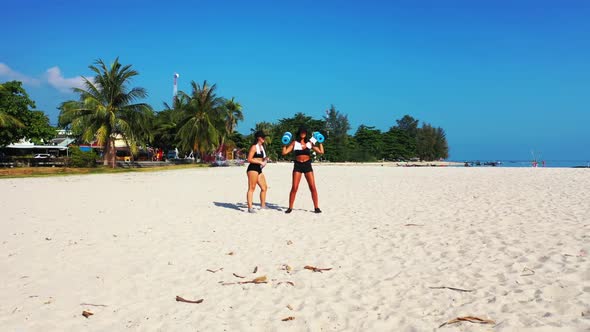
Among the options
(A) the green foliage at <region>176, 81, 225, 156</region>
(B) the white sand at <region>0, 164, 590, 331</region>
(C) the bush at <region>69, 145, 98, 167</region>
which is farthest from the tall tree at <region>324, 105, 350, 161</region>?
(B) the white sand at <region>0, 164, 590, 331</region>

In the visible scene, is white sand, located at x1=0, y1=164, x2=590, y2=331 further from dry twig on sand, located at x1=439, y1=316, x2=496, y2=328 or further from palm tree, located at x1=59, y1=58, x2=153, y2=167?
palm tree, located at x1=59, y1=58, x2=153, y2=167

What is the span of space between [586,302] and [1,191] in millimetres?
16096

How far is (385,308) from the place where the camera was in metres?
3.48

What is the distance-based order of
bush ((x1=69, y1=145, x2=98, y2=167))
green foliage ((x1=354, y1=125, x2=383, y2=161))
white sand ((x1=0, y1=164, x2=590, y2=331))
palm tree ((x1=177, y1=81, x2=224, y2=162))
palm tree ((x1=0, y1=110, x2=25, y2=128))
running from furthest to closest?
1. green foliage ((x1=354, y1=125, x2=383, y2=161))
2. palm tree ((x1=177, y1=81, x2=224, y2=162))
3. bush ((x1=69, y1=145, x2=98, y2=167))
4. palm tree ((x1=0, y1=110, x2=25, y2=128))
5. white sand ((x1=0, y1=164, x2=590, y2=331))

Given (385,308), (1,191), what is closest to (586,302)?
(385,308)

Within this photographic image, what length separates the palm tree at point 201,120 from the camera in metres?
39.2

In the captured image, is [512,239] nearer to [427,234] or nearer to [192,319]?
[427,234]

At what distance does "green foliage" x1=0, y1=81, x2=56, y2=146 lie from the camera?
2752cm

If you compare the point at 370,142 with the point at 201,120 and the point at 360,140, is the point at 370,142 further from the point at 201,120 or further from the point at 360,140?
the point at 201,120

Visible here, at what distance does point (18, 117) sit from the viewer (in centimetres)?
2905

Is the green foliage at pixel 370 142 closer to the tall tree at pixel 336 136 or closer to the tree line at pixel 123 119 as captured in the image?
the tall tree at pixel 336 136

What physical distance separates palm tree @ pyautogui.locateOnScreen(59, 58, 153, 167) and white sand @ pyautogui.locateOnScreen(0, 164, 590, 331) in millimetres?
23522

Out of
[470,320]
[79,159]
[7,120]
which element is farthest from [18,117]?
[470,320]

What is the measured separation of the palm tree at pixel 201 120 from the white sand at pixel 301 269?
30736 mm
